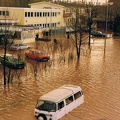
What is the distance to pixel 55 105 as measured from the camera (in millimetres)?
11172

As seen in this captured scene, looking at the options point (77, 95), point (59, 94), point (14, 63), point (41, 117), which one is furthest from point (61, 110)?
point (14, 63)

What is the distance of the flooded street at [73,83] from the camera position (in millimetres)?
12625

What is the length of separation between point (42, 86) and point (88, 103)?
3.53 meters

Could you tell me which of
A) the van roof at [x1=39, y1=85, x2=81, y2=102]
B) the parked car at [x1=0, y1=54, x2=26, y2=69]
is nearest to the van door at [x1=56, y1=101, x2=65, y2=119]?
the van roof at [x1=39, y1=85, x2=81, y2=102]

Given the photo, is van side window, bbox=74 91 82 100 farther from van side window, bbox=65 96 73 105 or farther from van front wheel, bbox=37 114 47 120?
van front wheel, bbox=37 114 47 120

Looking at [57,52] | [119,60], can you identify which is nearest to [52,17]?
[57,52]

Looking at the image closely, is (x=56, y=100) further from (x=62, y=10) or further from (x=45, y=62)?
(x=62, y=10)

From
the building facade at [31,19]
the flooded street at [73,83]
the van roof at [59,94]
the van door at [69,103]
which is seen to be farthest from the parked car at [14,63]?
the building facade at [31,19]

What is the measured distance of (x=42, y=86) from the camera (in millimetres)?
16500

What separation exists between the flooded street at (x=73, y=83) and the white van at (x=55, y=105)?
1.43ft

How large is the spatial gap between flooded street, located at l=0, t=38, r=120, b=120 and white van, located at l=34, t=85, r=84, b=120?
437 mm

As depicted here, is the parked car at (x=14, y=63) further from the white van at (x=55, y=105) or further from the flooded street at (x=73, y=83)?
the white van at (x=55, y=105)

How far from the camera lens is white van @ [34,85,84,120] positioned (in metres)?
11.1

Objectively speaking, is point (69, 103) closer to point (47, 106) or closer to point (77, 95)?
point (77, 95)
